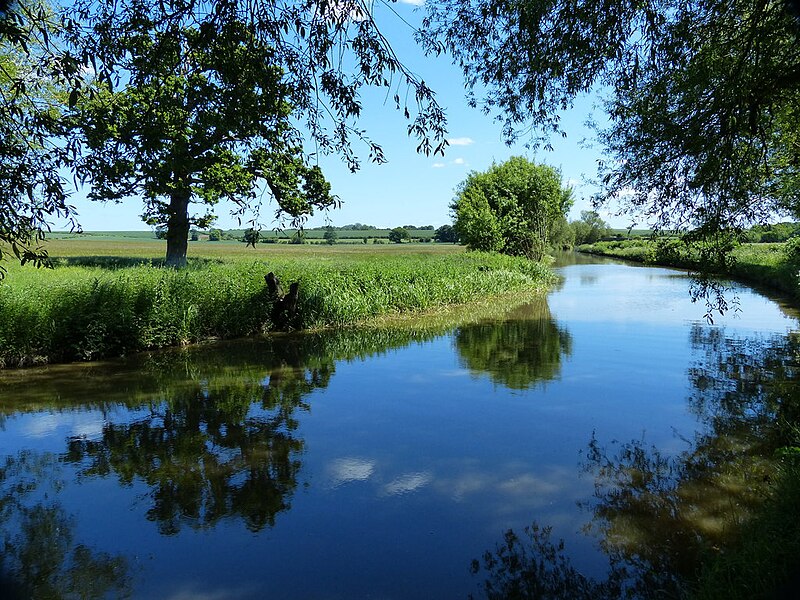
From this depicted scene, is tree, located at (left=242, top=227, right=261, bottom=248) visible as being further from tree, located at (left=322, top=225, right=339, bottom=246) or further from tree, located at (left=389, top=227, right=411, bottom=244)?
tree, located at (left=389, top=227, right=411, bottom=244)

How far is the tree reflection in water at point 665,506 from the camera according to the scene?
4.09 m

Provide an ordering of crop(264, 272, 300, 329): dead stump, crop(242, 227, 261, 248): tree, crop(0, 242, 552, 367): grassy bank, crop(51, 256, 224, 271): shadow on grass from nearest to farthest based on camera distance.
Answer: crop(242, 227, 261, 248): tree, crop(0, 242, 552, 367): grassy bank, crop(264, 272, 300, 329): dead stump, crop(51, 256, 224, 271): shadow on grass

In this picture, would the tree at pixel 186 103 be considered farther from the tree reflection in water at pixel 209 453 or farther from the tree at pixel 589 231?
the tree at pixel 589 231

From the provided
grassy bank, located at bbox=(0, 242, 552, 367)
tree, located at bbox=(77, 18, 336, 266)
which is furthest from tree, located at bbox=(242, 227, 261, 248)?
grassy bank, located at bbox=(0, 242, 552, 367)

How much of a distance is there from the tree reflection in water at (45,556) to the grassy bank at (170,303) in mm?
6598

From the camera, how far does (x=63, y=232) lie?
494cm

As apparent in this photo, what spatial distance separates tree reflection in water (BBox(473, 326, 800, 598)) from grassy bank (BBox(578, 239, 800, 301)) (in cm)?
236

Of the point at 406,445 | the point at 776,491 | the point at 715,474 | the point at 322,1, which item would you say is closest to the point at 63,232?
the point at 322,1

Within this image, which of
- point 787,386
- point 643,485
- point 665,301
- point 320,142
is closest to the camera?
point 643,485

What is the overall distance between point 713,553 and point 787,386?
22.3 ft

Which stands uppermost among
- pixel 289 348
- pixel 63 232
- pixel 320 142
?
pixel 320 142

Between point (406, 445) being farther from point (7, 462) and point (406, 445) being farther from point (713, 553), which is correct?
point (7, 462)

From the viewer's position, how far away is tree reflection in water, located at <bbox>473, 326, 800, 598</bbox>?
409 centimetres

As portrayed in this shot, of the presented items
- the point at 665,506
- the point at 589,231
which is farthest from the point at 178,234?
the point at 589,231
